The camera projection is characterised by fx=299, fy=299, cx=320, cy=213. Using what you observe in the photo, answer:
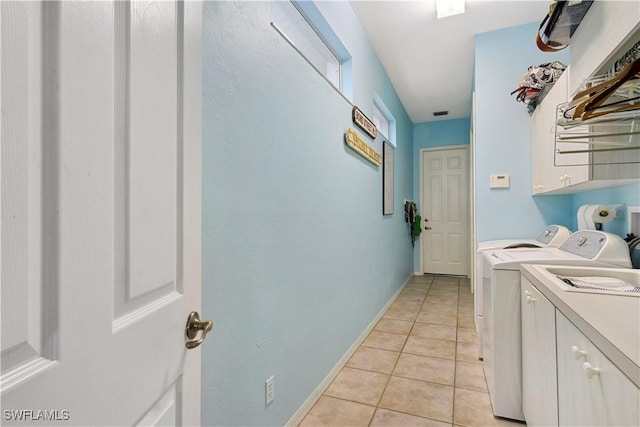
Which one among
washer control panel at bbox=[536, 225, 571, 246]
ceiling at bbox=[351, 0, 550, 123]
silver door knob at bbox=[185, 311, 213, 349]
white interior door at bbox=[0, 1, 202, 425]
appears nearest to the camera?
white interior door at bbox=[0, 1, 202, 425]

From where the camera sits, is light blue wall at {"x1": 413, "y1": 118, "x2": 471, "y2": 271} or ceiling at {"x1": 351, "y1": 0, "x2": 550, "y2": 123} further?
light blue wall at {"x1": 413, "y1": 118, "x2": 471, "y2": 271}

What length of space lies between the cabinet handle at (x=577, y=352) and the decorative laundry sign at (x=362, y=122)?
197 cm

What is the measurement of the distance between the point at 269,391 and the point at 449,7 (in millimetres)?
2947

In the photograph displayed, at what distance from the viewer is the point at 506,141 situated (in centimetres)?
280

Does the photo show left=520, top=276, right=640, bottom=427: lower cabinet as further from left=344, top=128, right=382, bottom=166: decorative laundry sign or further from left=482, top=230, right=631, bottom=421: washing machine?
left=344, top=128, right=382, bottom=166: decorative laundry sign

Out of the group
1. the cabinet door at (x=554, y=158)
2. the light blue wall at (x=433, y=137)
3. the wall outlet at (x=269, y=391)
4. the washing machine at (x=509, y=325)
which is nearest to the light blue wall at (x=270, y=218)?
the wall outlet at (x=269, y=391)

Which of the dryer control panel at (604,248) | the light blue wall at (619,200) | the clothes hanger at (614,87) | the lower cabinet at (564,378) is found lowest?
the lower cabinet at (564,378)

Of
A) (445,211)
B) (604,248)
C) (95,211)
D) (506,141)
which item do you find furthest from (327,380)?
(445,211)

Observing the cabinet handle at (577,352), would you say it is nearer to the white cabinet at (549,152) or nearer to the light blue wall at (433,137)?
the white cabinet at (549,152)

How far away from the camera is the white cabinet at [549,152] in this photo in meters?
1.73

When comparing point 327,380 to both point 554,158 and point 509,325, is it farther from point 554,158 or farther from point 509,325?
point 554,158

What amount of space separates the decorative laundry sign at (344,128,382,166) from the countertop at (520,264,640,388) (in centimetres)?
154

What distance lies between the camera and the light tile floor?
1693 mm

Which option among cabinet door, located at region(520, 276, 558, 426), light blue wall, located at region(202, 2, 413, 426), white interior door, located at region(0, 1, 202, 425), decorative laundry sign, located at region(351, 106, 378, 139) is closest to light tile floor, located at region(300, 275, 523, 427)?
light blue wall, located at region(202, 2, 413, 426)
